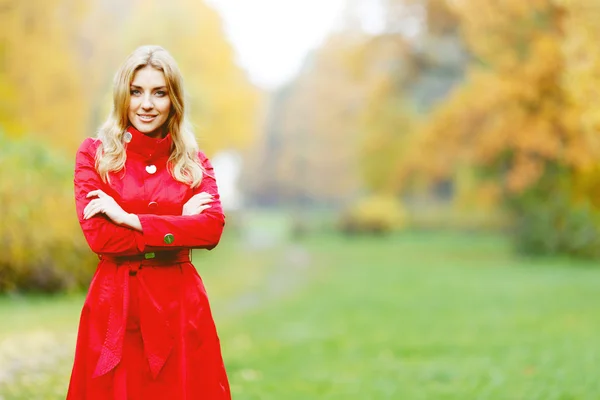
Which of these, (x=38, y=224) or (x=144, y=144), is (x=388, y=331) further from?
(x=144, y=144)

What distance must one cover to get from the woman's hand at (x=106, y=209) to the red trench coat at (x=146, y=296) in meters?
0.03

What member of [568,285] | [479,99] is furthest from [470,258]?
[568,285]

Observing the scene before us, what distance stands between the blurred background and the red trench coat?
3240 millimetres

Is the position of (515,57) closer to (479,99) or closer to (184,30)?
(479,99)

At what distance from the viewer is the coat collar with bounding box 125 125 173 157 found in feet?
11.7

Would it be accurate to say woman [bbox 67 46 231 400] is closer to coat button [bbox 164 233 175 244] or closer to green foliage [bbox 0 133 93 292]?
coat button [bbox 164 233 175 244]

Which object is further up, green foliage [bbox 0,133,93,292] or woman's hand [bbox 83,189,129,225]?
woman's hand [bbox 83,189,129,225]

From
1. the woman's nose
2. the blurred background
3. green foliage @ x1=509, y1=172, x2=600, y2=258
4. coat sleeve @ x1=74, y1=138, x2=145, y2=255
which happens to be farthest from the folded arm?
green foliage @ x1=509, y1=172, x2=600, y2=258

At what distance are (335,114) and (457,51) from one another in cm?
1475

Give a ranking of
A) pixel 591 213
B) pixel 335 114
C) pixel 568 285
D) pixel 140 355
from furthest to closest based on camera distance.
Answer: pixel 335 114 → pixel 591 213 → pixel 568 285 → pixel 140 355

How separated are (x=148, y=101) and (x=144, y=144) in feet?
0.59

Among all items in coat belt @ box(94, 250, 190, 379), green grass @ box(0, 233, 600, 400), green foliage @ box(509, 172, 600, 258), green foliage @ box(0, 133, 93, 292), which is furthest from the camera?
green foliage @ box(509, 172, 600, 258)

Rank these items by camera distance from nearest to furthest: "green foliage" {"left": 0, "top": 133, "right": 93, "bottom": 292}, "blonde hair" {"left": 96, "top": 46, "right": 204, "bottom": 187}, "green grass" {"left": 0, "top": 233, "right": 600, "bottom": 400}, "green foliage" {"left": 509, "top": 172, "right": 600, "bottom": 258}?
1. "blonde hair" {"left": 96, "top": 46, "right": 204, "bottom": 187}
2. "green grass" {"left": 0, "top": 233, "right": 600, "bottom": 400}
3. "green foliage" {"left": 0, "top": 133, "right": 93, "bottom": 292}
4. "green foliage" {"left": 509, "top": 172, "right": 600, "bottom": 258}

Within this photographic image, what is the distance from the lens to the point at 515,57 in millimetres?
21125
